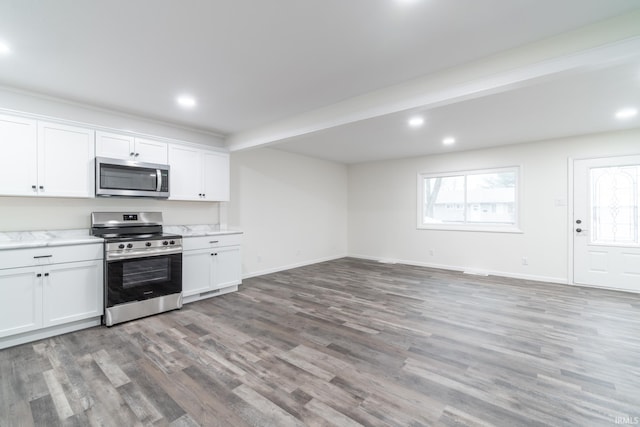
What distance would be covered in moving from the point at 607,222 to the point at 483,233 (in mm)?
1803

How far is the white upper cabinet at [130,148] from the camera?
3.47 meters

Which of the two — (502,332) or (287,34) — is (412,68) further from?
A: (502,332)

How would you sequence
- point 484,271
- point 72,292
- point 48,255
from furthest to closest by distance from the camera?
point 484,271, point 72,292, point 48,255

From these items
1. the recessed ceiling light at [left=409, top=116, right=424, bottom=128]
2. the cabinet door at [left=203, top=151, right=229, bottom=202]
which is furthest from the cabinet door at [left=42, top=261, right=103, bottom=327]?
the recessed ceiling light at [left=409, top=116, right=424, bottom=128]

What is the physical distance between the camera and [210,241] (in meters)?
4.22

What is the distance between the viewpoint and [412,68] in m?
2.65

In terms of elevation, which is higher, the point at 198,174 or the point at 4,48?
the point at 4,48

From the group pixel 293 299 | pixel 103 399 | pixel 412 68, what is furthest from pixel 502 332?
pixel 103 399

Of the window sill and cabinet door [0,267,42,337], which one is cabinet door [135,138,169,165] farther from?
the window sill

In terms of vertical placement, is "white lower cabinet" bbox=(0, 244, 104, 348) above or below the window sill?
below

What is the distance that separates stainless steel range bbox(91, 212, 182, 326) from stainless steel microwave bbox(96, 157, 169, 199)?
401mm

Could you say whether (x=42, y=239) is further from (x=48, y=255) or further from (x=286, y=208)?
(x=286, y=208)

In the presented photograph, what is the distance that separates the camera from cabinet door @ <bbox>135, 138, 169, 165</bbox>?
3.77 metres

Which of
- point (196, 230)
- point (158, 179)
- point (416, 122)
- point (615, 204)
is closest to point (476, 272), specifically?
point (615, 204)
